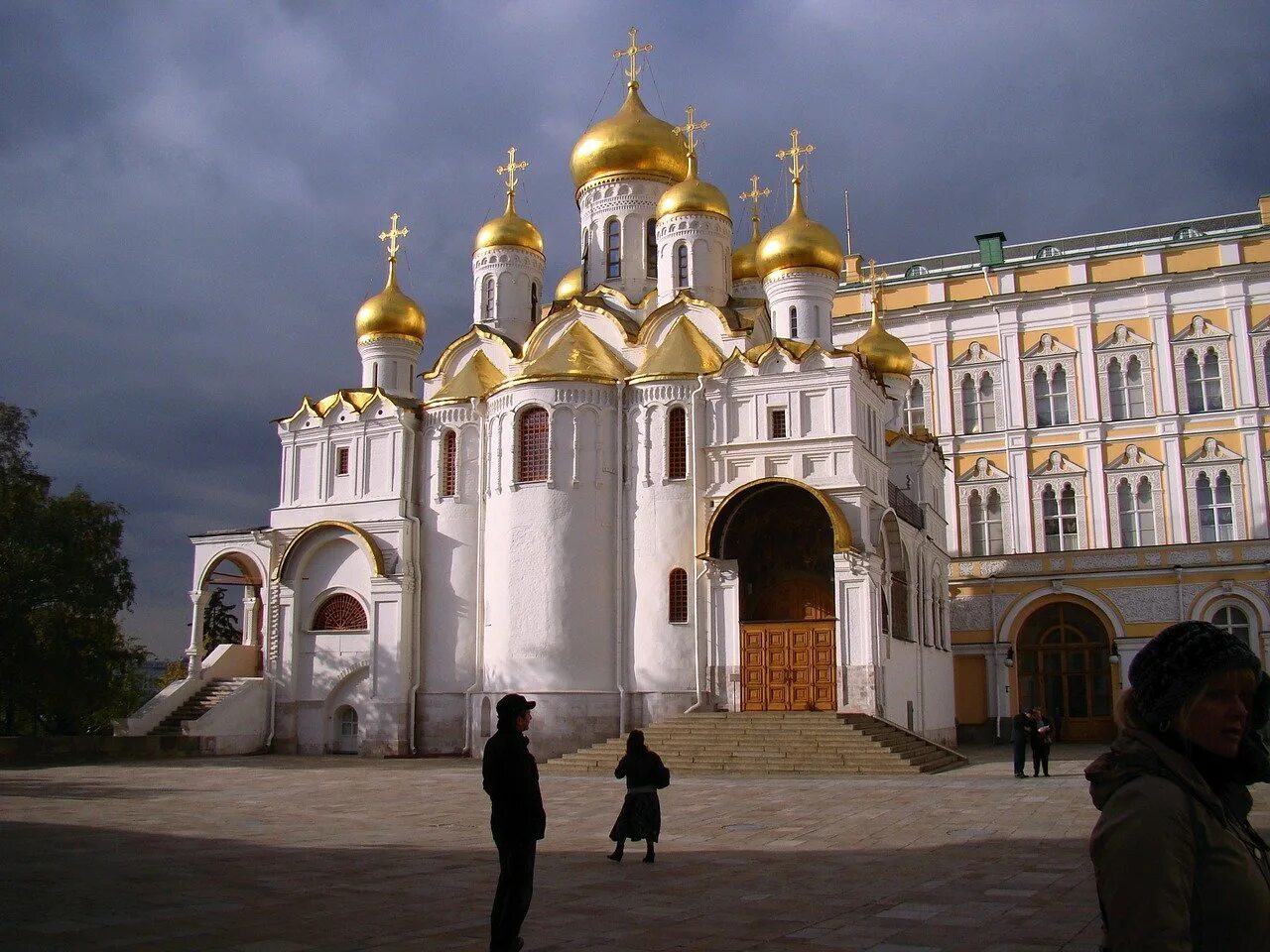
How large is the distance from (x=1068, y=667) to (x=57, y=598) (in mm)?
28169

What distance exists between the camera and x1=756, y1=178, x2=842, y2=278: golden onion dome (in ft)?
99.6

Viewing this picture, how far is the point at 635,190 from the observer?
111ft

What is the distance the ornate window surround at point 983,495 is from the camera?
130ft

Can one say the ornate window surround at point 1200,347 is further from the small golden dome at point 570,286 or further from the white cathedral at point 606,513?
the small golden dome at point 570,286

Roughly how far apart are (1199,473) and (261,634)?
28.9 metres

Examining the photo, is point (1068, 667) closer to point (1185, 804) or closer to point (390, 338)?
point (390, 338)

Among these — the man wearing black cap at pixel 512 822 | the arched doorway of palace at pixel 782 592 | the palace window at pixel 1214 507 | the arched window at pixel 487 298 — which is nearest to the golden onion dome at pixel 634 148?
the arched window at pixel 487 298

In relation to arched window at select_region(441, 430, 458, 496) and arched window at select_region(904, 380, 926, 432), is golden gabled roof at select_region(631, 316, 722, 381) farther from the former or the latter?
arched window at select_region(904, 380, 926, 432)

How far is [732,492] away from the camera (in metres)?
26.5

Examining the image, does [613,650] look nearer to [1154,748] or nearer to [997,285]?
[997,285]

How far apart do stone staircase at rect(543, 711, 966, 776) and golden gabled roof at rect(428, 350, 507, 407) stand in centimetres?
1056

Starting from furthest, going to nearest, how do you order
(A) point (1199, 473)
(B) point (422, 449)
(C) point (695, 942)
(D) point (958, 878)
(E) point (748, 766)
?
(A) point (1199, 473) < (B) point (422, 449) < (E) point (748, 766) < (D) point (958, 878) < (C) point (695, 942)

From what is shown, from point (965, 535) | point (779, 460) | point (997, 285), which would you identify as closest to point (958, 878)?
point (779, 460)

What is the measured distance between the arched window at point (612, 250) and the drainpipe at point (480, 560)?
5902 mm
